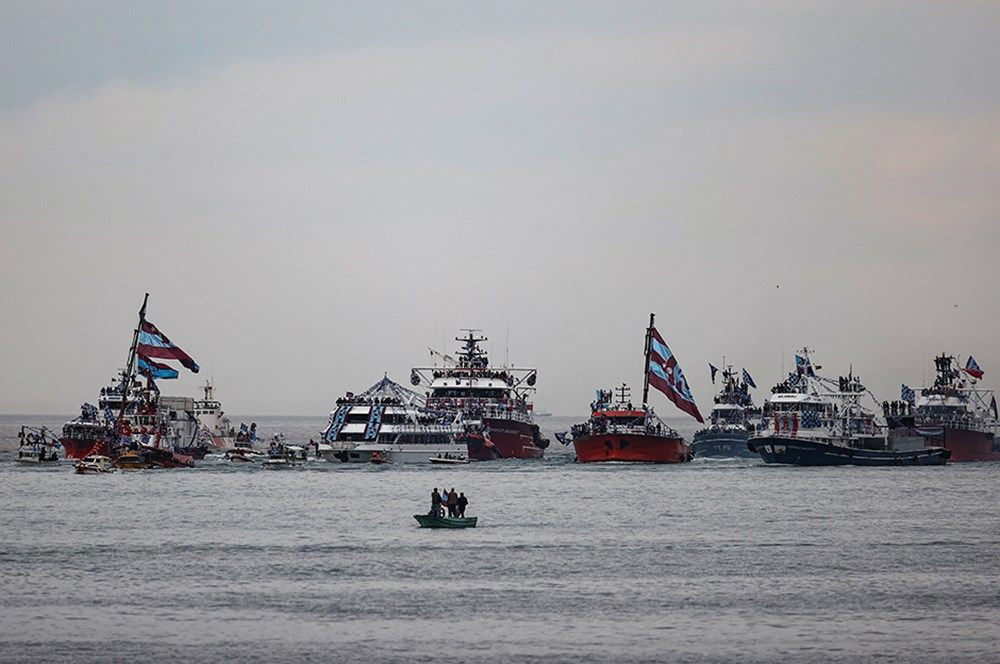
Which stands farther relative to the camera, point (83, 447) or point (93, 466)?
point (83, 447)

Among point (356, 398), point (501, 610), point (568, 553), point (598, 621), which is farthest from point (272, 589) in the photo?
point (356, 398)

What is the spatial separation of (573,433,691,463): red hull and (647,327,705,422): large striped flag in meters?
7.08

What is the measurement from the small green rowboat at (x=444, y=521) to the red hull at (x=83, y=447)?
261ft

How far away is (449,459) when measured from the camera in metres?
185

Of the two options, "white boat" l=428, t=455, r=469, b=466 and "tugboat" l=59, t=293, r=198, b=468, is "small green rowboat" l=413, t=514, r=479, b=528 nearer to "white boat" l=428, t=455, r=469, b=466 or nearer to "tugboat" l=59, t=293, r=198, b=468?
"tugboat" l=59, t=293, r=198, b=468

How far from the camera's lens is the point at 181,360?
15462 cm

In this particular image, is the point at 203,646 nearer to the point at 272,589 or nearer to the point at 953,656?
the point at 272,589

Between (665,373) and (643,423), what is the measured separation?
7.03 m

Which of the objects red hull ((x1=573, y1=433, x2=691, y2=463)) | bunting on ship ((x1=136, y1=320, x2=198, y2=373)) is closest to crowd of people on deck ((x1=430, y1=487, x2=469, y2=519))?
bunting on ship ((x1=136, y1=320, x2=198, y2=373))

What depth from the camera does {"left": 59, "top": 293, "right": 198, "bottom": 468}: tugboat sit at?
154875 millimetres

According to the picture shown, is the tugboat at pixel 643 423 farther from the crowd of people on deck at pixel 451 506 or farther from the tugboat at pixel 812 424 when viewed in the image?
the crowd of people on deck at pixel 451 506

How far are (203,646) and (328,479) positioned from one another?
103 m

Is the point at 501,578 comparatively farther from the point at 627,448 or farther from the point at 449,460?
the point at 449,460

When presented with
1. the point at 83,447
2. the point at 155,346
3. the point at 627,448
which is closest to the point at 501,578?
the point at 155,346
